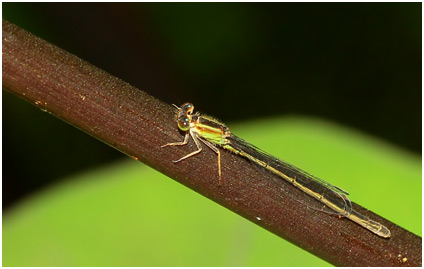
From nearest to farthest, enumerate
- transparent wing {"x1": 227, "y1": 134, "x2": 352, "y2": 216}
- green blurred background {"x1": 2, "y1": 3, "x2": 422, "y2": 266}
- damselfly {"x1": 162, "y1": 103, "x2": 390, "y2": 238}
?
damselfly {"x1": 162, "y1": 103, "x2": 390, "y2": 238}, transparent wing {"x1": 227, "y1": 134, "x2": 352, "y2": 216}, green blurred background {"x1": 2, "y1": 3, "x2": 422, "y2": 266}

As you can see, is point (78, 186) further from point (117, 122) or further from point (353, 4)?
point (353, 4)

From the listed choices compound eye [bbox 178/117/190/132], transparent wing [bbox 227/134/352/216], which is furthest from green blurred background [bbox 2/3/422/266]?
compound eye [bbox 178/117/190/132]

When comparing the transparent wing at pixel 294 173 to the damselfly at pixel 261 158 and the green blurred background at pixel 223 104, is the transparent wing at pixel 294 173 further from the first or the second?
the green blurred background at pixel 223 104

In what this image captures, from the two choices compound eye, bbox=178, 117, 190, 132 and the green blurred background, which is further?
the green blurred background

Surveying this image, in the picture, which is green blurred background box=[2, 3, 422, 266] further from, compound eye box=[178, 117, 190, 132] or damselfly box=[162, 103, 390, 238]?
compound eye box=[178, 117, 190, 132]

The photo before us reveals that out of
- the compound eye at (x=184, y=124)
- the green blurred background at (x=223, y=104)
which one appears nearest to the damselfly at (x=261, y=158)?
the compound eye at (x=184, y=124)

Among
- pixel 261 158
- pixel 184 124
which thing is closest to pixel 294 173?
pixel 261 158
